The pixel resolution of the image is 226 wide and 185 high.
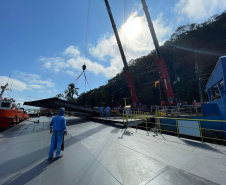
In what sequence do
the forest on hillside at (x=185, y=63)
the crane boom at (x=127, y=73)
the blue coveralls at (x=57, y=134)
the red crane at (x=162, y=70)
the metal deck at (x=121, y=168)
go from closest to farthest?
the metal deck at (x=121, y=168), the blue coveralls at (x=57, y=134), the red crane at (x=162, y=70), the crane boom at (x=127, y=73), the forest on hillside at (x=185, y=63)

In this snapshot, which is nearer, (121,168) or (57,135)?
(121,168)

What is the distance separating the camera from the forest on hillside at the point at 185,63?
1207 inches

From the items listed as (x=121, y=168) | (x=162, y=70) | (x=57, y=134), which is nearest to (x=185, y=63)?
(x=162, y=70)

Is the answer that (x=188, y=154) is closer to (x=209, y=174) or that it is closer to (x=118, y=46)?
(x=209, y=174)

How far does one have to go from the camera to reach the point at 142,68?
46.7 m

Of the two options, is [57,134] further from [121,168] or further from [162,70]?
[162,70]

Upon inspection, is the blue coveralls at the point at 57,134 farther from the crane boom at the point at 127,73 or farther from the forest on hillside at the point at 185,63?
the forest on hillside at the point at 185,63

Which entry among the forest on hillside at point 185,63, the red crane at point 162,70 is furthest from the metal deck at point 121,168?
the forest on hillside at point 185,63

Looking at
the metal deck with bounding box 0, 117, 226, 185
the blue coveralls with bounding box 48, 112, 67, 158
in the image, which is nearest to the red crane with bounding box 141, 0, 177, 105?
the metal deck with bounding box 0, 117, 226, 185

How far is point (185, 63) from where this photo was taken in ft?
121

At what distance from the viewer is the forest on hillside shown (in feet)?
101

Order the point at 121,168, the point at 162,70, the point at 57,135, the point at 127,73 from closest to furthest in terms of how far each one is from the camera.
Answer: the point at 121,168 < the point at 57,135 < the point at 162,70 < the point at 127,73

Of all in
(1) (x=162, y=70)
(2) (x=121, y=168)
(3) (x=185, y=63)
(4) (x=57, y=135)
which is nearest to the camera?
(2) (x=121, y=168)

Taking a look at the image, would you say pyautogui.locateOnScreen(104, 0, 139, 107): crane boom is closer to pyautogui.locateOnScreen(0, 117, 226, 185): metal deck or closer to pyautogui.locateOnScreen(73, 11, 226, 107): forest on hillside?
pyautogui.locateOnScreen(73, 11, 226, 107): forest on hillside
